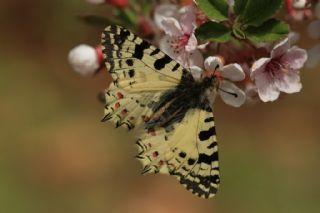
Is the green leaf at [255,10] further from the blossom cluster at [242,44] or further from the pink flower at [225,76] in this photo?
the pink flower at [225,76]

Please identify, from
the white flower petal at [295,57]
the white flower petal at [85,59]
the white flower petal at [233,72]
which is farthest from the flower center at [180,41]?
the white flower petal at [85,59]

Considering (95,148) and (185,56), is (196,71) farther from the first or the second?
(95,148)

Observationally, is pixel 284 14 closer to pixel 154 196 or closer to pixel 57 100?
pixel 154 196

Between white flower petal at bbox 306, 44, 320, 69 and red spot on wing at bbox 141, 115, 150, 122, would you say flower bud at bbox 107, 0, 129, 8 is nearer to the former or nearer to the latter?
red spot on wing at bbox 141, 115, 150, 122

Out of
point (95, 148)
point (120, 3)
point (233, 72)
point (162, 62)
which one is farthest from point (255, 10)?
point (95, 148)

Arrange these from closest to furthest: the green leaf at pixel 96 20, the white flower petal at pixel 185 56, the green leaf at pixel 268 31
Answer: the green leaf at pixel 268 31 → the white flower petal at pixel 185 56 → the green leaf at pixel 96 20

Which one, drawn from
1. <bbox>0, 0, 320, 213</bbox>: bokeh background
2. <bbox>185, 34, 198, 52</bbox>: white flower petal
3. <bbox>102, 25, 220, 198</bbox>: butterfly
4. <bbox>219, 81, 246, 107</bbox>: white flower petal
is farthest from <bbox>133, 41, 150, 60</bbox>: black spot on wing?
<bbox>0, 0, 320, 213</bbox>: bokeh background

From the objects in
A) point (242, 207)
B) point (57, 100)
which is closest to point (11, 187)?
point (57, 100)
